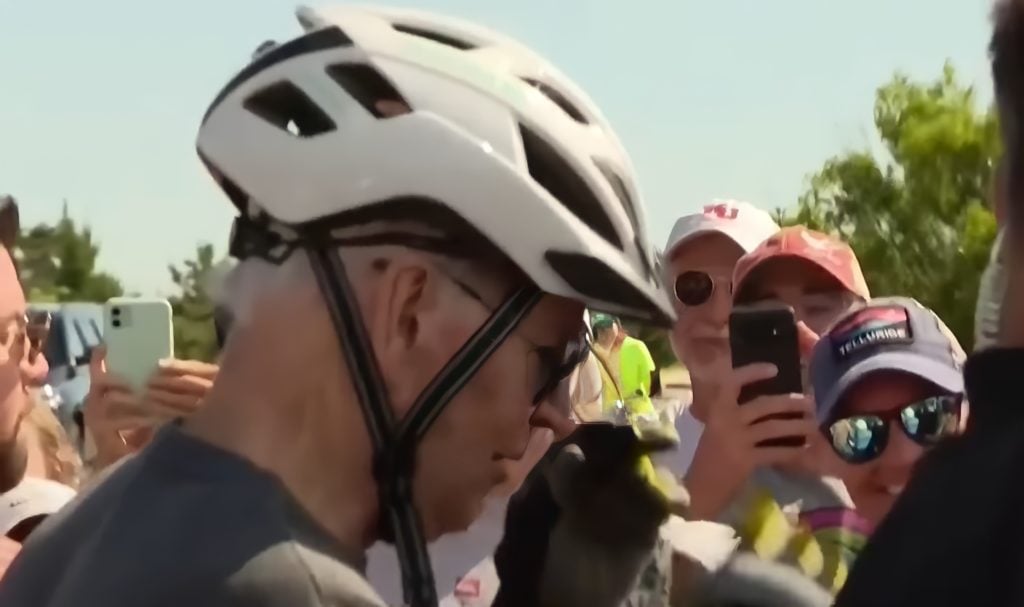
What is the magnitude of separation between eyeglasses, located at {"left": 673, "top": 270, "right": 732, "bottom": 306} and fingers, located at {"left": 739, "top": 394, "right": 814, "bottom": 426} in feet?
3.63

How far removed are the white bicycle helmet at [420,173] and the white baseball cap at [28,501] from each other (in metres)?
1.37

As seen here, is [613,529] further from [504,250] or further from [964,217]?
[964,217]

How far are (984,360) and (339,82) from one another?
97 cm

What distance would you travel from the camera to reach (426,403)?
6.64 feet

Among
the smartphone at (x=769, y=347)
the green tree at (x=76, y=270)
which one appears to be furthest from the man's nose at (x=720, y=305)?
→ the green tree at (x=76, y=270)

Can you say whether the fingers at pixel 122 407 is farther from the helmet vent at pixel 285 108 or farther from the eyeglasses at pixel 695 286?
the eyeglasses at pixel 695 286

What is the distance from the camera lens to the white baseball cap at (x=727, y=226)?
15.2 ft

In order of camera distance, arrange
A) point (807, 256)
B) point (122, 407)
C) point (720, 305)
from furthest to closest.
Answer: point (720, 305) < point (807, 256) < point (122, 407)

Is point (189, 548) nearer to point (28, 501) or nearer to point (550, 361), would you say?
point (550, 361)

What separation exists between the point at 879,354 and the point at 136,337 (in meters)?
1.69

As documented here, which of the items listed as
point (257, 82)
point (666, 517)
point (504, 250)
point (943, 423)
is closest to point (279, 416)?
point (504, 250)

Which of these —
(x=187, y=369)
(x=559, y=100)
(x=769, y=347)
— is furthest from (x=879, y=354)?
(x=559, y=100)

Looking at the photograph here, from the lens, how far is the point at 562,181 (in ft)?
6.98

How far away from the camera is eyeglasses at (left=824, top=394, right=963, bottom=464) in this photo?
3539 millimetres
